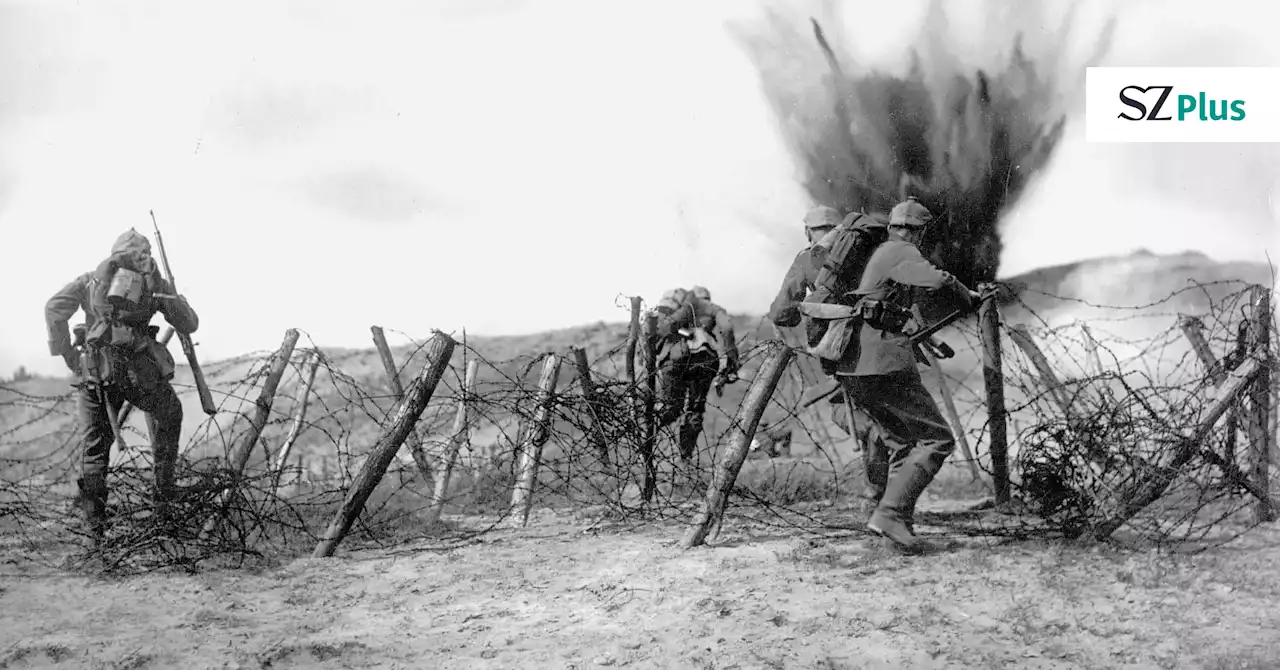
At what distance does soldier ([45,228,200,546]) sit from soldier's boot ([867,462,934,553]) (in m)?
4.21

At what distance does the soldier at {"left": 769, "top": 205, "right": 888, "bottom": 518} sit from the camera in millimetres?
5711

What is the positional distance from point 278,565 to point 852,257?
3587 millimetres

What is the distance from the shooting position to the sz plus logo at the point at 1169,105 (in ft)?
23.2

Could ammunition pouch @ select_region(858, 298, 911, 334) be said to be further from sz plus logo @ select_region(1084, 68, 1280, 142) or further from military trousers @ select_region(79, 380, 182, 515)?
military trousers @ select_region(79, 380, 182, 515)

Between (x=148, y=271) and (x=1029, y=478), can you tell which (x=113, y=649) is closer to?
(x=148, y=271)

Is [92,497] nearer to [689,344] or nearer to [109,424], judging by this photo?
[109,424]

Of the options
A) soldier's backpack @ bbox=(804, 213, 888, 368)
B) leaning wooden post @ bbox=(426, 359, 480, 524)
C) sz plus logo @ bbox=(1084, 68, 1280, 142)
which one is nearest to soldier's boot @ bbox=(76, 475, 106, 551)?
leaning wooden post @ bbox=(426, 359, 480, 524)

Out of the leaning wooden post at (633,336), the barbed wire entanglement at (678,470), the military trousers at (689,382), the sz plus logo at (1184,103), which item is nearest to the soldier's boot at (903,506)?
the barbed wire entanglement at (678,470)

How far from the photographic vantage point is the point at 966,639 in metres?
3.74

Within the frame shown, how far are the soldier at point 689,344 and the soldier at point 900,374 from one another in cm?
275

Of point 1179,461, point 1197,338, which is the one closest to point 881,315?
point 1179,461

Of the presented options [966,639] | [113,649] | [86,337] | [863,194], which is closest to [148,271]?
[86,337]

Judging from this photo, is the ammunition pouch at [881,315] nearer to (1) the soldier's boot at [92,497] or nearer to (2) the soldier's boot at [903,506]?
(2) the soldier's boot at [903,506]

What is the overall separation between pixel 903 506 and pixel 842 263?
1.37 meters
